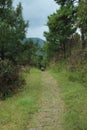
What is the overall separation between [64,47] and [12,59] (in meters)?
21.6

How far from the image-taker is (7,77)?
1916 cm

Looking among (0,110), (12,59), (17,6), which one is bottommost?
(0,110)

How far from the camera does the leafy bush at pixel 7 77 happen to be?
1857 cm

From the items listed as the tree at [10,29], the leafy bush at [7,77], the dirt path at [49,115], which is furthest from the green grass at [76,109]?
the tree at [10,29]

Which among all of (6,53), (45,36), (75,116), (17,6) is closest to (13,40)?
(6,53)

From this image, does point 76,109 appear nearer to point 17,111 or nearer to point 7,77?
point 17,111

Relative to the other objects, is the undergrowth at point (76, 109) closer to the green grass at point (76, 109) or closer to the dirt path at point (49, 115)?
the green grass at point (76, 109)

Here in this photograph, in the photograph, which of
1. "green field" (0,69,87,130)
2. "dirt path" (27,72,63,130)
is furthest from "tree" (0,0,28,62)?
"dirt path" (27,72,63,130)

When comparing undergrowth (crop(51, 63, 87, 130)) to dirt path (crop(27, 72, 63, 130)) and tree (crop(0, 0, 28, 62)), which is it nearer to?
dirt path (crop(27, 72, 63, 130))

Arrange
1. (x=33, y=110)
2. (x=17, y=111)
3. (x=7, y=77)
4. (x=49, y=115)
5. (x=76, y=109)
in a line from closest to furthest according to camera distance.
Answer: (x=49, y=115)
(x=76, y=109)
(x=17, y=111)
(x=33, y=110)
(x=7, y=77)

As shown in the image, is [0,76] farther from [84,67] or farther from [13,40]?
[84,67]

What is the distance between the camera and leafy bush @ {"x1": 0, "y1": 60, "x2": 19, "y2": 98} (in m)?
18.6

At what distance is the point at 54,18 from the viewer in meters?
32.7

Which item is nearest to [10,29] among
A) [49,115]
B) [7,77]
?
[7,77]
